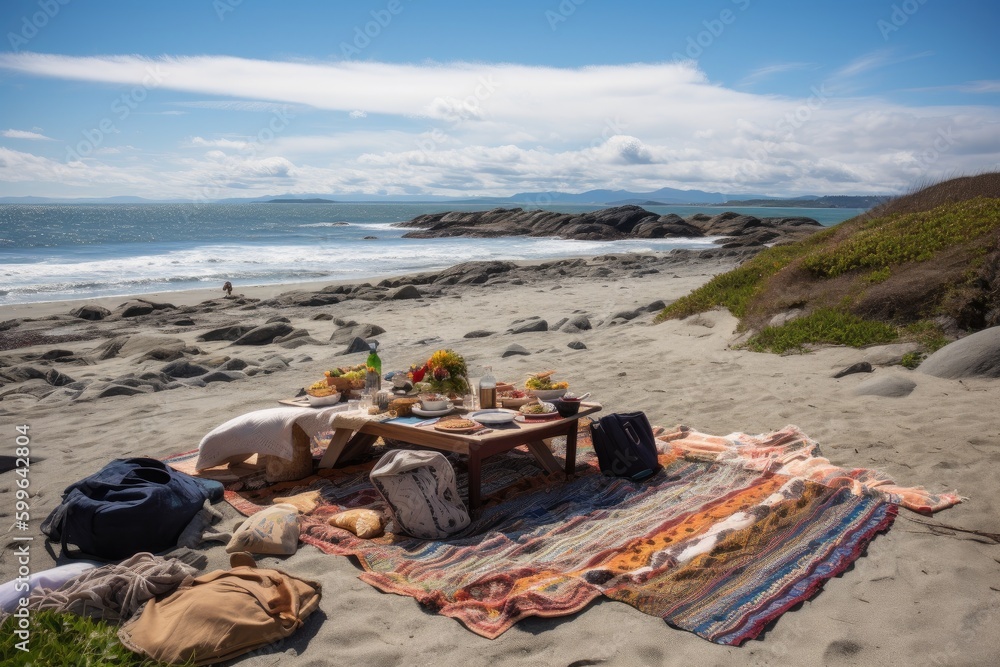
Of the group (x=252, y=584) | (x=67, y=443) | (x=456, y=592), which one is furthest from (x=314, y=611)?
(x=67, y=443)

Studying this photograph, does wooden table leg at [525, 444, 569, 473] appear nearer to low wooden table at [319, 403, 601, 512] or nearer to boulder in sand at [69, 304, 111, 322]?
low wooden table at [319, 403, 601, 512]

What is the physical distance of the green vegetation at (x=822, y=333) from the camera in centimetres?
883

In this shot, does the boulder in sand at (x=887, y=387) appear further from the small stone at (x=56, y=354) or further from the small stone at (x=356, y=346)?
the small stone at (x=56, y=354)

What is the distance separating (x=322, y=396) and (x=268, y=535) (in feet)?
5.65

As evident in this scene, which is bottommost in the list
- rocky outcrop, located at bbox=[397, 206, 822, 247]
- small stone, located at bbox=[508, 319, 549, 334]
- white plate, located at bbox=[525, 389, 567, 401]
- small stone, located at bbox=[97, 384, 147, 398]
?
small stone, located at bbox=[97, 384, 147, 398]

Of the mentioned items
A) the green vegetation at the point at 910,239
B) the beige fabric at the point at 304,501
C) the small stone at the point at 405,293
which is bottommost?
the beige fabric at the point at 304,501

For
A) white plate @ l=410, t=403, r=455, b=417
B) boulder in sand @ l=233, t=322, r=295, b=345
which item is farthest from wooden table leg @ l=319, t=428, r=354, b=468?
boulder in sand @ l=233, t=322, r=295, b=345

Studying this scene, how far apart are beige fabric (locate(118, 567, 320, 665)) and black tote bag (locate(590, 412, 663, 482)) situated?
268 cm

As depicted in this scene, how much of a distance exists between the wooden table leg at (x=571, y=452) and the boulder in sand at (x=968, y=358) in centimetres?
416

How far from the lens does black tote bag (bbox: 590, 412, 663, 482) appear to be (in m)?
5.65

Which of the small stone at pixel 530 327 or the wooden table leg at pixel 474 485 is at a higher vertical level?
the small stone at pixel 530 327

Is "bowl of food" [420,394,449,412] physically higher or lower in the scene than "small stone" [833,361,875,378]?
higher

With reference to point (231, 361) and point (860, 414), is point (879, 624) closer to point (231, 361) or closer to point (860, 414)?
point (860, 414)

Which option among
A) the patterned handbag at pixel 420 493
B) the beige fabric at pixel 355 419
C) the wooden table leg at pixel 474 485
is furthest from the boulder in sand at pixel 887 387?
the beige fabric at pixel 355 419
